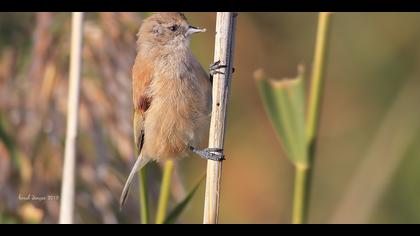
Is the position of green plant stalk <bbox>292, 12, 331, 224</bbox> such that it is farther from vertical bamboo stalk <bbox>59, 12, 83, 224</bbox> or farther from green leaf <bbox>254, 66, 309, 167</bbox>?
vertical bamboo stalk <bbox>59, 12, 83, 224</bbox>

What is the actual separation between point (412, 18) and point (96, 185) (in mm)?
2927

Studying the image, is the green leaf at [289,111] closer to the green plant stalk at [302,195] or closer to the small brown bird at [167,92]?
the green plant stalk at [302,195]

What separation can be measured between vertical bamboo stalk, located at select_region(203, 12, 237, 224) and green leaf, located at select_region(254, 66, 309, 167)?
0.44 meters

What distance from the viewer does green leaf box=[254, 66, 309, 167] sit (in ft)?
9.21

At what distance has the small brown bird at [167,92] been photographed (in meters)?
3.12

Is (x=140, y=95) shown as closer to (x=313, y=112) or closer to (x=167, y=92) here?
(x=167, y=92)

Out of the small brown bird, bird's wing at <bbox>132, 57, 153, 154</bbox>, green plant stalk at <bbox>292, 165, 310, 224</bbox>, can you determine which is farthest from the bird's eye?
green plant stalk at <bbox>292, 165, 310, 224</bbox>

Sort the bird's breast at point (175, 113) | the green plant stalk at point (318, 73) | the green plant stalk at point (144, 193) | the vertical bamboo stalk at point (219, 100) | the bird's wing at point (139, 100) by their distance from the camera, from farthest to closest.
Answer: the bird's wing at point (139, 100) < the bird's breast at point (175, 113) < the green plant stalk at point (318, 73) < the green plant stalk at point (144, 193) < the vertical bamboo stalk at point (219, 100)

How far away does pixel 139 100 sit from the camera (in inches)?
132

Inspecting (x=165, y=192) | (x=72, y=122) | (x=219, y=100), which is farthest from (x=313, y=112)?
(x=72, y=122)

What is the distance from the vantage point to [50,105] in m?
3.51

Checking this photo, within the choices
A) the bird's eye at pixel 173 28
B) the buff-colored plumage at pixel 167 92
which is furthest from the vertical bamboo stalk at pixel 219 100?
the bird's eye at pixel 173 28

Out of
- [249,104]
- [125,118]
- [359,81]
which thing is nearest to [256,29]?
[249,104]

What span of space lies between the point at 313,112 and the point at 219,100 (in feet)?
1.64
